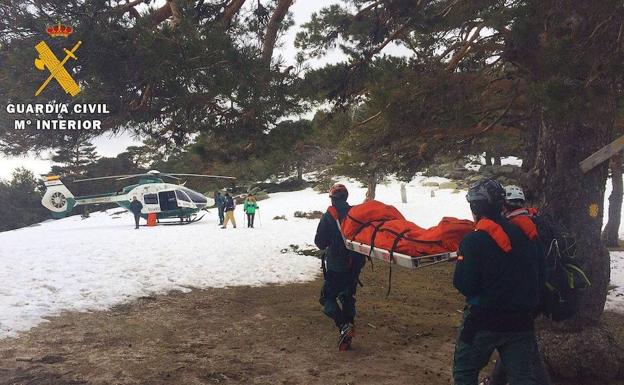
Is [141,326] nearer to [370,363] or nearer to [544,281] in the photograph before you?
[370,363]

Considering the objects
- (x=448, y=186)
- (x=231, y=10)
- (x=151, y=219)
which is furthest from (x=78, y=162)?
(x=231, y=10)

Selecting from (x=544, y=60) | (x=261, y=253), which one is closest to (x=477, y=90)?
(x=544, y=60)

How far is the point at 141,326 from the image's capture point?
650 centimetres

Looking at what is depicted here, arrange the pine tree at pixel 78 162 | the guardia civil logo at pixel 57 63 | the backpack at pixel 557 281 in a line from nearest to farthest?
the backpack at pixel 557 281, the guardia civil logo at pixel 57 63, the pine tree at pixel 78 162

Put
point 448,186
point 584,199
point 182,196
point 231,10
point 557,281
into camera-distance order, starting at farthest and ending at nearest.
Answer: point 448,186 → point 182,196 → point 231,10 → point 584,199 → point 557,281

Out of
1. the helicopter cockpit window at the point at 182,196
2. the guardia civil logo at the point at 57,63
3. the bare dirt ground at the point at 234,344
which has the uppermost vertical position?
the guardia civil logo at the point at 57,63

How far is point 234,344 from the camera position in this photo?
5895 mm

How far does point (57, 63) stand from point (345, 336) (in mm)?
5416

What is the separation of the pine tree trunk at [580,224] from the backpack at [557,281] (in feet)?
5.54

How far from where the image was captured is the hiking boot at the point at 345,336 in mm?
5582

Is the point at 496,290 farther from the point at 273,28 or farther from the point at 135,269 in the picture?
the point at 135,269

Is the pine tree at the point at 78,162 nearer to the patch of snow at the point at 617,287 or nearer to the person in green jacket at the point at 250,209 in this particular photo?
the person in green jacket at the point at 250,209

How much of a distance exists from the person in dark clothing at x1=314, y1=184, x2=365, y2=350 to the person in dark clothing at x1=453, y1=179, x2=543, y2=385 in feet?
8.29

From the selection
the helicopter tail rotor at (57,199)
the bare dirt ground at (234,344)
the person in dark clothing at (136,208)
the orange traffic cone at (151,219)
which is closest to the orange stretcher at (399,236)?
the bare dirt ground at (234,344)
